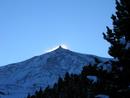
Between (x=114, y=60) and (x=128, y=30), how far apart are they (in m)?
1.06

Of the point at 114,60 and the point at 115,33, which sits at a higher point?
the point at 115,33

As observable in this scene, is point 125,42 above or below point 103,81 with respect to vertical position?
above

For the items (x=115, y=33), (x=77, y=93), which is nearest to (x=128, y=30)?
(x=115, y=33)

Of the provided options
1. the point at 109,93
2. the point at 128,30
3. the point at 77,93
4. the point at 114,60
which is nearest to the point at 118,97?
the point at 109,93

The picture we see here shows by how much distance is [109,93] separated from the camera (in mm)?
11273

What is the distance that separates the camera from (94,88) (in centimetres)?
1138

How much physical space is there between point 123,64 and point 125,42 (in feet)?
1.98

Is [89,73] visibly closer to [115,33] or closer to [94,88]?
[94,88]

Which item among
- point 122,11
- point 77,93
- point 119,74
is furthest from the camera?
point 77,93

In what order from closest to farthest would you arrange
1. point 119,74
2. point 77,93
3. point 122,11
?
1. point 119,74
2. point 122,11
3. point 77,93

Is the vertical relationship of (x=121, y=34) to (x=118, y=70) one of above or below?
above

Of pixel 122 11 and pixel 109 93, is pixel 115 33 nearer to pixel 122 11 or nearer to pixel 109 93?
pixel 122 11

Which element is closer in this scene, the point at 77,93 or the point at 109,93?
the point at 109,93

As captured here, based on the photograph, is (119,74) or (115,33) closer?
(119,74)
